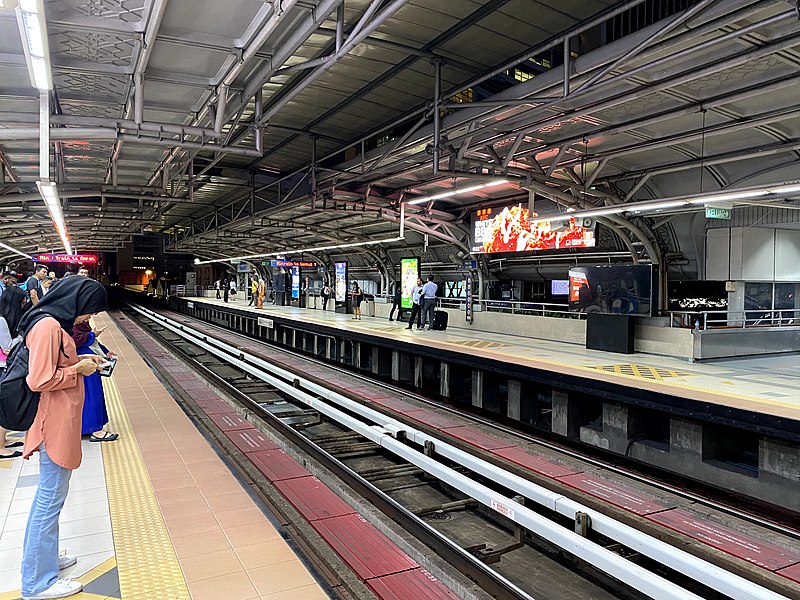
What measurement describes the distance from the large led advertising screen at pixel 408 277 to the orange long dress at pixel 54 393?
1437cm

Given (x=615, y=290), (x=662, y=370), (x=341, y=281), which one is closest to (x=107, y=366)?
(x=662, y=370)

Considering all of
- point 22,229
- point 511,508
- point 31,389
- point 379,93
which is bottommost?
point 511,508

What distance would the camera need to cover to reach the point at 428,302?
16234 millimetres

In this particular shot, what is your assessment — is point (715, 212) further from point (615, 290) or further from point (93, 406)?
point (93, 406)

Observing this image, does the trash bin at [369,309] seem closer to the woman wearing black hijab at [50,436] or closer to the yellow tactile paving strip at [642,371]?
the yellow tactile paving strip at [642,371]

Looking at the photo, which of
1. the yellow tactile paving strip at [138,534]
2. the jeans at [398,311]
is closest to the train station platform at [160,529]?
the yellow tactile paving strip at [138,534]

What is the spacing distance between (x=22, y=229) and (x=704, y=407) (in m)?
22.3

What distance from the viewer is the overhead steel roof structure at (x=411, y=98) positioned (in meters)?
5.52

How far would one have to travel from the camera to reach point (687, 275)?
15984mm

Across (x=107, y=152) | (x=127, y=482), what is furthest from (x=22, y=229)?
(x=127, y=482)

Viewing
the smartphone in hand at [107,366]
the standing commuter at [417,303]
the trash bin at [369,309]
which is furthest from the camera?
the trash bin at [369,309]

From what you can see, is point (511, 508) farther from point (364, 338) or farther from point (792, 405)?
point (364, 338)

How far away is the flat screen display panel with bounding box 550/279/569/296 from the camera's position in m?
21.9

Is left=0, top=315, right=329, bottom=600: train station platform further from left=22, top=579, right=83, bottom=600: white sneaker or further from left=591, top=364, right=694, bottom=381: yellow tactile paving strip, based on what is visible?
left=591, top=364, right=694, bottom=381: yellow tactile paving strip
